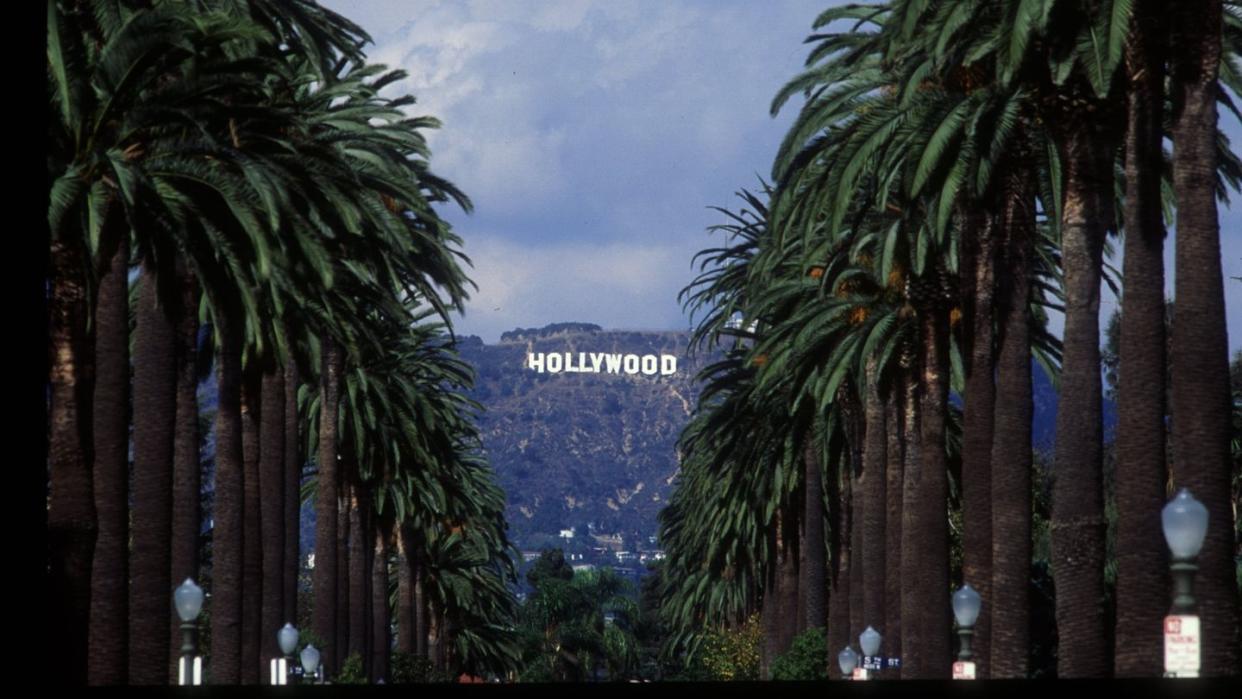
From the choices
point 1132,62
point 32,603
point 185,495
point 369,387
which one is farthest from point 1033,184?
point 369,387

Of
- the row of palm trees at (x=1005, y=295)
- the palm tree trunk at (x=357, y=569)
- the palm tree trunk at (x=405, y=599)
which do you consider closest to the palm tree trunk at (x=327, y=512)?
the palm tree trunk at (x=357, y=569)

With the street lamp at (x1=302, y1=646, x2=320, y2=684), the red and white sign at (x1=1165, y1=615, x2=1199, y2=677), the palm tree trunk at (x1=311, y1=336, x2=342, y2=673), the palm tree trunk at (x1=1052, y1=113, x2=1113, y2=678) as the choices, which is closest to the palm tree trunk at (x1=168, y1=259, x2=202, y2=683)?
the street lamp at (x1=302, y1=646, x2=320, y2=684)

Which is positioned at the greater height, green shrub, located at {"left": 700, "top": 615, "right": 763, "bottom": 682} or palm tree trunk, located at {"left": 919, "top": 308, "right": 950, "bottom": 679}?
palm tree trunk, located at {"left": 919, "top": 308, "right": 950, "bottom": 679}

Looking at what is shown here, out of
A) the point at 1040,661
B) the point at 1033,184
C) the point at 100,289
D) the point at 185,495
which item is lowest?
the point at 1040,661

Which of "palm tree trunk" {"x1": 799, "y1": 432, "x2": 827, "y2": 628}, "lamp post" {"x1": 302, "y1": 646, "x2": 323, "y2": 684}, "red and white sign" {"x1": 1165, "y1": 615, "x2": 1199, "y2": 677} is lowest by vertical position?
"lamp post" {"x1": 302, "y1": 646, "x2": 323, "y2": 684}

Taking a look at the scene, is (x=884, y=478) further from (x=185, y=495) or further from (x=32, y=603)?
(x=32, y=603)

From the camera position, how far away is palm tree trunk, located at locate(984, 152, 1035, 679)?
121 feet

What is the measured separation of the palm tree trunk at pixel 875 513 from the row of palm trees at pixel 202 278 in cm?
1222

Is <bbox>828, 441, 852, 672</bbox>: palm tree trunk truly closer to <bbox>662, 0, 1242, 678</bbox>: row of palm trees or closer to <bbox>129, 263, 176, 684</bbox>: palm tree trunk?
<bbox>662, 0, 1242, 678</bbox>: row of palm trees

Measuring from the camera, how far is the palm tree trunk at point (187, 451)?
40.5 meters

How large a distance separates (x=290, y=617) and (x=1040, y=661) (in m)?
A: 34.7

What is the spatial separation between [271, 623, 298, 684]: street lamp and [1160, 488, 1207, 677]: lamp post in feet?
98.6

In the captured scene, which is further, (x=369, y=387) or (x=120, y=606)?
(x=369, y=387)

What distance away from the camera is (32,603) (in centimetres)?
1806
